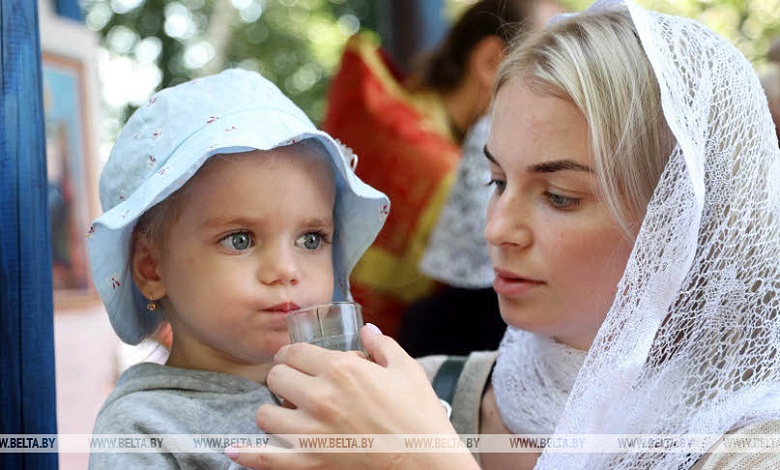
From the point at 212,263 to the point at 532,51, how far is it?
725mm

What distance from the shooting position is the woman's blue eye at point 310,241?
4.99 ft

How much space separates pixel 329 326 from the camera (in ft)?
4.01

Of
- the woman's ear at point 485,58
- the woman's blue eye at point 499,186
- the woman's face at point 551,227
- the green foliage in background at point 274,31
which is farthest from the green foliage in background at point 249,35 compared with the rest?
the woman's face at point 551,227

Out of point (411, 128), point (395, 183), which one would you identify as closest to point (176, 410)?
point (395, 183)

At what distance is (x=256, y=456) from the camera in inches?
44.9

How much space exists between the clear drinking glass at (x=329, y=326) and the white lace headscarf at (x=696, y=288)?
1.22 ft

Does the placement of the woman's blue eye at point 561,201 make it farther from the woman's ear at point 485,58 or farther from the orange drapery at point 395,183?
the woman's ear at point 485,58

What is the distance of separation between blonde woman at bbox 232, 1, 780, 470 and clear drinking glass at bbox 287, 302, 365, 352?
3 centimetres

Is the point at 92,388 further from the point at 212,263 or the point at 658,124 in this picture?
the point at 658,124

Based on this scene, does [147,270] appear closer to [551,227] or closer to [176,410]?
[176,410]

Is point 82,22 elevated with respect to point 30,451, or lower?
elevated

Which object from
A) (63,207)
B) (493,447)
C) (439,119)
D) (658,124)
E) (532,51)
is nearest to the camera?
(658,124)

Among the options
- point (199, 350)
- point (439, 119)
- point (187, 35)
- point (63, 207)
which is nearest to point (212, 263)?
point (199, 350)

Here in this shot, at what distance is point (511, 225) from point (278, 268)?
1.35 feet
